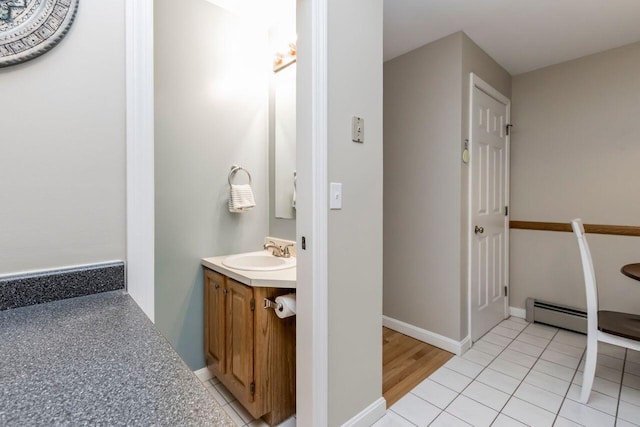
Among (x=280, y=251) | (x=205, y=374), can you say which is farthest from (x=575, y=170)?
(x=205, y=374)

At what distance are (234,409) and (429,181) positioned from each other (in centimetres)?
204

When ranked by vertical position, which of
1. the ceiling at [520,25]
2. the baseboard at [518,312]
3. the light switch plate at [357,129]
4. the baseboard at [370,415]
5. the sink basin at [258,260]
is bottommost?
the baseboard at [370,415]

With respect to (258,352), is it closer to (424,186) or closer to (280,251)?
(280,251)

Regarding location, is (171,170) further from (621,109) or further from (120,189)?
(621,109)

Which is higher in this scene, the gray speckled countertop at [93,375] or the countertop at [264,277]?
the gray speckled countertop at [93,375]

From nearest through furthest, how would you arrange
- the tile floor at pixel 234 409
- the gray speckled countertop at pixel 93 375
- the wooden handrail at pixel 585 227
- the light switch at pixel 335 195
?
the gray speckled countertop at pixel 93 375, the light switch at pixel 335 195, the tile floor at pixel 234 409, the wooden handrail at pixel 585 227

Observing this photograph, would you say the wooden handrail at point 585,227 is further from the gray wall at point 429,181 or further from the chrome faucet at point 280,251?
the chrome faucet at point 280,251

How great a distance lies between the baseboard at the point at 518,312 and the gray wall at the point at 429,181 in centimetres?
103

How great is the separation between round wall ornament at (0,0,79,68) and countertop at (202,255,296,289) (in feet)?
3.58

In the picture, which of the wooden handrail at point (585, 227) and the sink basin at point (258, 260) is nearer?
the sink basin at point (258, 260)

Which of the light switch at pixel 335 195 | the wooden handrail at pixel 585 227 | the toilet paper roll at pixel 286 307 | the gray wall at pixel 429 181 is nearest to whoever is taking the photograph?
the light switch at pixel 335 195

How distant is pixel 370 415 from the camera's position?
1519mm

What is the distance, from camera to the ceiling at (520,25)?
1.89 m

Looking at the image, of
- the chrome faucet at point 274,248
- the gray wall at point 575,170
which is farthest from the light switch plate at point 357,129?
the gray wall at point 575,170
